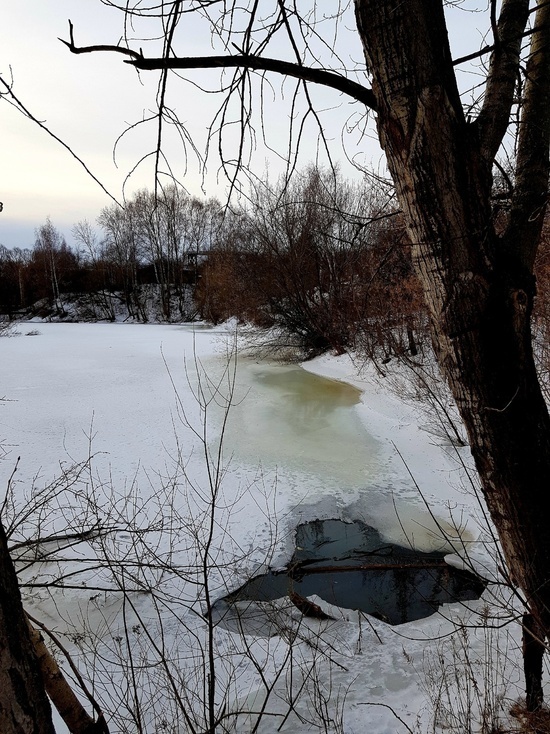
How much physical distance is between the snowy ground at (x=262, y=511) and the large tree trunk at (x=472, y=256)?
0.62 metres

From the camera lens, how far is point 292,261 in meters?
17.9

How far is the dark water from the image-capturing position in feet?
14.8

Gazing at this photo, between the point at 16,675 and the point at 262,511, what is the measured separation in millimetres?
5214

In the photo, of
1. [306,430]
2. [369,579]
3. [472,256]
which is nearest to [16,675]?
[472,256]

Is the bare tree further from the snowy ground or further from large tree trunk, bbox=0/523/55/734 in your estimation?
large tree trunk, bbox=0/523/55/734

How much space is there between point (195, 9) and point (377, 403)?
1023cm

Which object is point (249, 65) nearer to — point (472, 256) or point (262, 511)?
point (472, 256)

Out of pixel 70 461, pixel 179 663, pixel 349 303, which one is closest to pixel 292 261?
pixel 349 303

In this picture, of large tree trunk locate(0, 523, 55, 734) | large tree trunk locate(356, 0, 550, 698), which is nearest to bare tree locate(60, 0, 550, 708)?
large tree trunk locate(356, 0, 550, 698)

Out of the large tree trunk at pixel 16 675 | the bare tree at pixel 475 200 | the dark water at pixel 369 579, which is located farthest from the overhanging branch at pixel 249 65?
the dark water at pixel 369 579

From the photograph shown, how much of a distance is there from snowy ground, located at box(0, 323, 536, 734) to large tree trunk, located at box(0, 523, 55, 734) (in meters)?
1.27

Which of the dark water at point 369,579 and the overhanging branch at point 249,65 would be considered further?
the dark water at point 369,579

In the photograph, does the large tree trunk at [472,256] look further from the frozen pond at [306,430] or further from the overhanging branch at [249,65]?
the frozen pond at [306,430]

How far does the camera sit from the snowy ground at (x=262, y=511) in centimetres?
322
